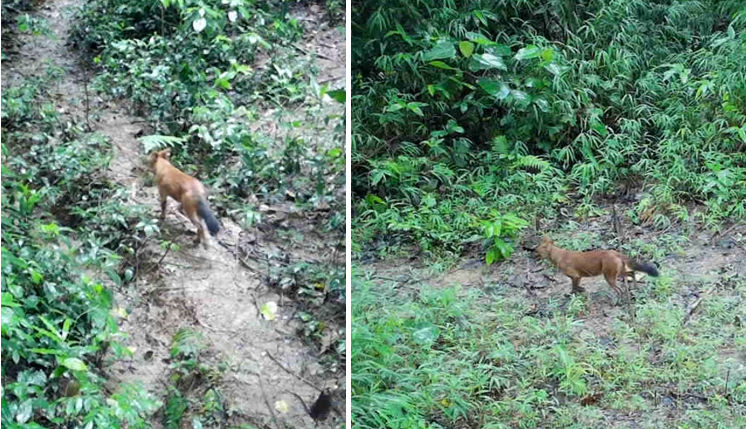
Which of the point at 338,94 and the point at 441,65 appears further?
the point at 441,65

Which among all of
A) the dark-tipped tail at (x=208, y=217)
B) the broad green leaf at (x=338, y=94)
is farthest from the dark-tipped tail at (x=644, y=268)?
the dark-tipped tail at (x=208, y=217)

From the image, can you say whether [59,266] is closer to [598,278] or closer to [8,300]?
[8,300]

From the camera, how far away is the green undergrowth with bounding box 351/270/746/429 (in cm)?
243

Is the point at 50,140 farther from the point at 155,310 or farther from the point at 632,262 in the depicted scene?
the point at 632,262

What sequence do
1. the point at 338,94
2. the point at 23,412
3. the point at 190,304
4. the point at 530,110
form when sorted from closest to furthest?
1. the point at 23,412
2. the point at 190,304
3. the point at 338,94
4. the point at 530,110

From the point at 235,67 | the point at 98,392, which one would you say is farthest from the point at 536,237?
the point at 98,392

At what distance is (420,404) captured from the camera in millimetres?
2469

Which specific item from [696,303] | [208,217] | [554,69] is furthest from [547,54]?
[208,217]

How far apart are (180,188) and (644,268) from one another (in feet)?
3.79

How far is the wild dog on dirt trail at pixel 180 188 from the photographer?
219 centimetres

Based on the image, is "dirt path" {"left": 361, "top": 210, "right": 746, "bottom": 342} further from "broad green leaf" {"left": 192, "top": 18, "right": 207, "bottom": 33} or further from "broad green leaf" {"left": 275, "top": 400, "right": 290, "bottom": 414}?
"broad green leaf" {"left": 192, "top": 18, "right": 207, "bottom": 33}

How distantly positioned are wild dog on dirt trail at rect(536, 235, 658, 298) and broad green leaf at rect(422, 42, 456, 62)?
58cm

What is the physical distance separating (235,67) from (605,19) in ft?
3.26

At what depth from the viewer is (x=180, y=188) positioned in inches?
86.7
